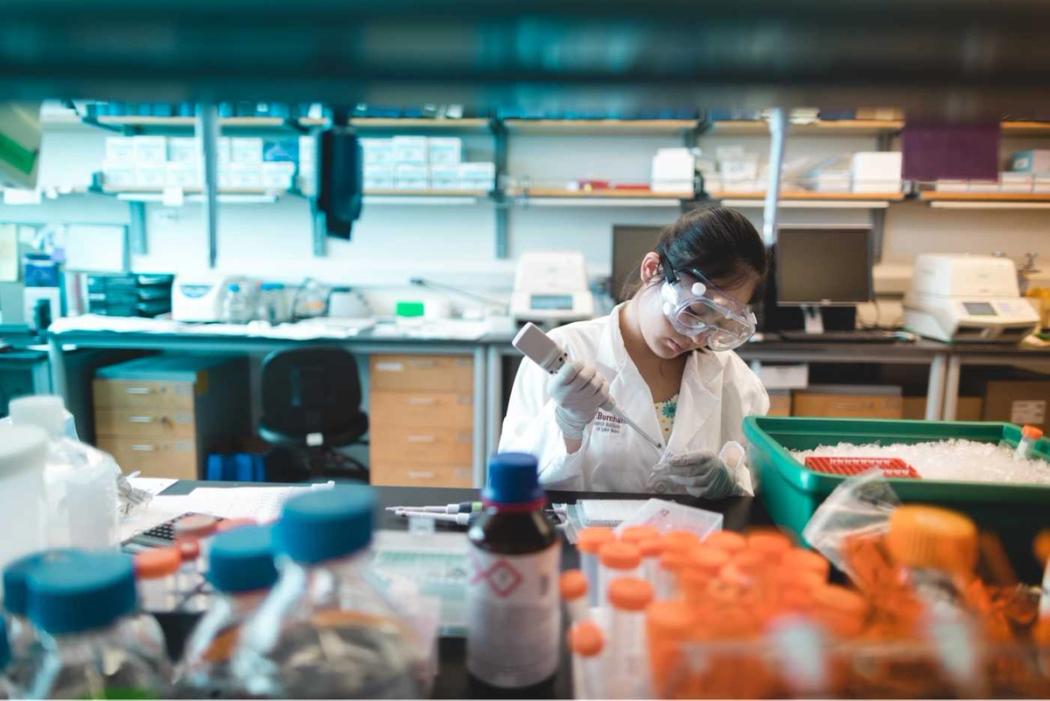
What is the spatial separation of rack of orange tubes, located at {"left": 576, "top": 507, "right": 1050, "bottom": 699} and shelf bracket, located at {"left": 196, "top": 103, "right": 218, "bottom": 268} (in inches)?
16.2

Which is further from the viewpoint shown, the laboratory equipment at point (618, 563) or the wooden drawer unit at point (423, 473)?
the wooden drawer unit at point (423, 473)

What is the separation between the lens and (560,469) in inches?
50.4

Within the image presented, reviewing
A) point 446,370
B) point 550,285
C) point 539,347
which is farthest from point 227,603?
point 550,285

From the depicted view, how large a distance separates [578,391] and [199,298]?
2649 mm

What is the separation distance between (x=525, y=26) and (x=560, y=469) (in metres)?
1.02

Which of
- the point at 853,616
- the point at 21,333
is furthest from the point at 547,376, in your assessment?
the point at 21,333

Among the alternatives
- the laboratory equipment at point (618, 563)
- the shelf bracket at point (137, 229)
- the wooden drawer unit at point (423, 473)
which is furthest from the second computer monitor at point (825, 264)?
the shelf bracket at point (137, 229)

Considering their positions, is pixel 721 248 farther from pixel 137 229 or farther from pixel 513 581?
pixel 137 229

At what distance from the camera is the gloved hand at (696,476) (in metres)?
1.12

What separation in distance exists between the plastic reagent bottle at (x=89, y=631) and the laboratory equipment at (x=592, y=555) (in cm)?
34

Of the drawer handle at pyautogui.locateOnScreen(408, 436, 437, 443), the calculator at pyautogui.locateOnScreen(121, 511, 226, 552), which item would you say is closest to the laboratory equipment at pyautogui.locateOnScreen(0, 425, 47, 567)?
the calculator at pyautogui.locateOnScreen(121, 511, 226, 552)

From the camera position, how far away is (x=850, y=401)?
119 inches

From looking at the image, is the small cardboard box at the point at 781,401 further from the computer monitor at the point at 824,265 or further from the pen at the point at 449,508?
the pen at the point at 449,508

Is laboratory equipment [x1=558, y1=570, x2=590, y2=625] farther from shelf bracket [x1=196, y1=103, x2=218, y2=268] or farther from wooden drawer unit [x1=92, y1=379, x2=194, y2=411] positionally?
wooden drawer unit [x1=92, y1=379, x2=194, y2=411]
